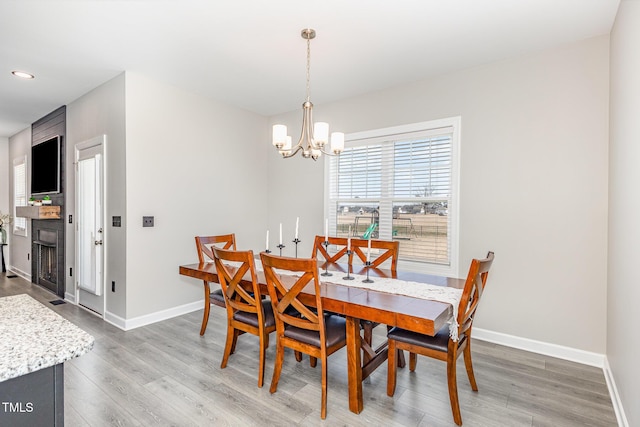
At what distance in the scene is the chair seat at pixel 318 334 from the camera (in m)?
2.09

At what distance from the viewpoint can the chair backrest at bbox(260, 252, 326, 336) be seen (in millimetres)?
1960

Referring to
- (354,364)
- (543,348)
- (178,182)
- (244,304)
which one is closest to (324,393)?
(354,364)

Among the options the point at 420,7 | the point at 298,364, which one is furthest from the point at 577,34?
the point at 298,364

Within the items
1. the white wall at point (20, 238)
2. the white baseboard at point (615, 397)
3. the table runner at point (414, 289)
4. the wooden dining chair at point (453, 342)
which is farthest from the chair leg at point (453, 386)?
the white wall at point (20, 238)

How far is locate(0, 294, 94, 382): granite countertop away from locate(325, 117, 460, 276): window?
3.00 metres

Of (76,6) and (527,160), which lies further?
(527,160)

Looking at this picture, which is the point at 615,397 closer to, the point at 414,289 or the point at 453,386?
the point at 453,386

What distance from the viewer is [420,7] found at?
2.31 m

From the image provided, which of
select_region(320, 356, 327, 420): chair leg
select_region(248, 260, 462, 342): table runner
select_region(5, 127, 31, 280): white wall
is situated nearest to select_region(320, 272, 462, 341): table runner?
select_region(248, 260, 462, 342): table runner

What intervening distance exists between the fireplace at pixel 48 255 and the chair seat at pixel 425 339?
184 inches

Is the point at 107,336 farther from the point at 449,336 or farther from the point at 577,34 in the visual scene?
the point at 577,34

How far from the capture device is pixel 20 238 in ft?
20.0

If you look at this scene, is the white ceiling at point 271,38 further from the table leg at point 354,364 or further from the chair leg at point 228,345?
the chair leg at point 228,345

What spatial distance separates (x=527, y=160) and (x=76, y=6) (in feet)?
12.2
